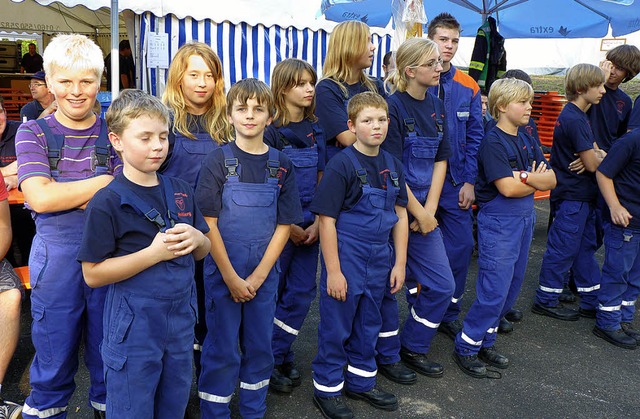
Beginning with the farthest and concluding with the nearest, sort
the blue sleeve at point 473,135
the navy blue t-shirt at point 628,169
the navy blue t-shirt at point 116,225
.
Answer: the navy blue t-shirt at point 628,169 < the blue sleeve at point 473,135 < the navy blue t-shirt at point 116,225

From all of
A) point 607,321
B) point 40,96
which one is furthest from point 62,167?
point 40,96

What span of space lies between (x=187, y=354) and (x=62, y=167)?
0.99m

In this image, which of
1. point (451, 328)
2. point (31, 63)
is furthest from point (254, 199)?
point (31, 63)

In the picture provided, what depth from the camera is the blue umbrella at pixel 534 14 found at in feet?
28.4

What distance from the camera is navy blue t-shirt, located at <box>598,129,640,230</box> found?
415cm

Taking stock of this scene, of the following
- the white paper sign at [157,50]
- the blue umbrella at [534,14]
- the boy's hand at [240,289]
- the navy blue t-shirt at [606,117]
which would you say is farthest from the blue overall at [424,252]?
the blue umbrella at [534,14]

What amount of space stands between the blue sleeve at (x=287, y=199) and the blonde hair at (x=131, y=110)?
2.30 feet

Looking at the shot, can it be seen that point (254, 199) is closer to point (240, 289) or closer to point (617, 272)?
point (240, 289)

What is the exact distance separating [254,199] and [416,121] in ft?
4.32

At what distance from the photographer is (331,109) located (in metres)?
3.44

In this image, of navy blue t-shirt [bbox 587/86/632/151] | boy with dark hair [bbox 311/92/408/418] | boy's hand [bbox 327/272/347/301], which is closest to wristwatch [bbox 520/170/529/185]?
boy with dark hair [bbox 311/92/408/418]

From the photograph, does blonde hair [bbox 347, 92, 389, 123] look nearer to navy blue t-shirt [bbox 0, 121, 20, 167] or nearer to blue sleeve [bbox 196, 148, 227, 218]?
blue sleeve [bbox 196, 148, 227, 218]

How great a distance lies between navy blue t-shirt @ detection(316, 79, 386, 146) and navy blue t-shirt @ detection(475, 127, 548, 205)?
0.97 m

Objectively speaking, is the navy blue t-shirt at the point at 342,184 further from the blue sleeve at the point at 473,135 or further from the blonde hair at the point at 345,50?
the blue sleeve at the point at 473,135
